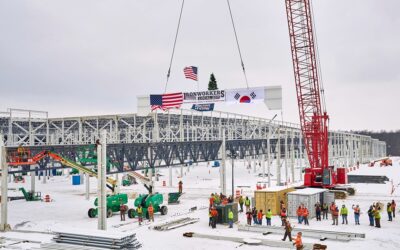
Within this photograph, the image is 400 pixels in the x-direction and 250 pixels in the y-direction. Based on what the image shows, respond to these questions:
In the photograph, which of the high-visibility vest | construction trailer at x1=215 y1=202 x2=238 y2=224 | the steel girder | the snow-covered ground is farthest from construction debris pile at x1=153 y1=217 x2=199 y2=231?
the high-visibility vest

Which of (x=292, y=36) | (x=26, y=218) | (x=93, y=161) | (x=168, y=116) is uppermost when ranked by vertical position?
(x=292, y=36)

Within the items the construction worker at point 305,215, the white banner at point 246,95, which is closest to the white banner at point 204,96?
the white banner at point 246,95

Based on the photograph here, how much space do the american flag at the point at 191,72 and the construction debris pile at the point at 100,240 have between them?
28519 mm

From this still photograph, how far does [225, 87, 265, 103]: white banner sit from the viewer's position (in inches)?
1389

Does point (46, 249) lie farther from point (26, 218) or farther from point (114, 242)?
point (26, 218)

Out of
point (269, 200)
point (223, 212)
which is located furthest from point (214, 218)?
point (269, 200)

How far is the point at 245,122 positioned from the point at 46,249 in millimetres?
75554

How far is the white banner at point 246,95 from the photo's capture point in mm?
35281

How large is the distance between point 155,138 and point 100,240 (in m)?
36.6

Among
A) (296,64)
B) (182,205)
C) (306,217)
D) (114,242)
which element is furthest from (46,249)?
(296,64)

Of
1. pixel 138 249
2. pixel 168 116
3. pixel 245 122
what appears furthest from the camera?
pixel 245 122

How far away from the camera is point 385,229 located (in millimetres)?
26156

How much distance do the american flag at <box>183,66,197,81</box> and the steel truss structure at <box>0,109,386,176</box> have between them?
24.7 feet

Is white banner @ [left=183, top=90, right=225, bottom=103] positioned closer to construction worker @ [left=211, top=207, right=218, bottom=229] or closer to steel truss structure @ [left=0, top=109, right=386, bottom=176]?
steel truss structure @ [left=0, top=109, right=386, bottom=176]
